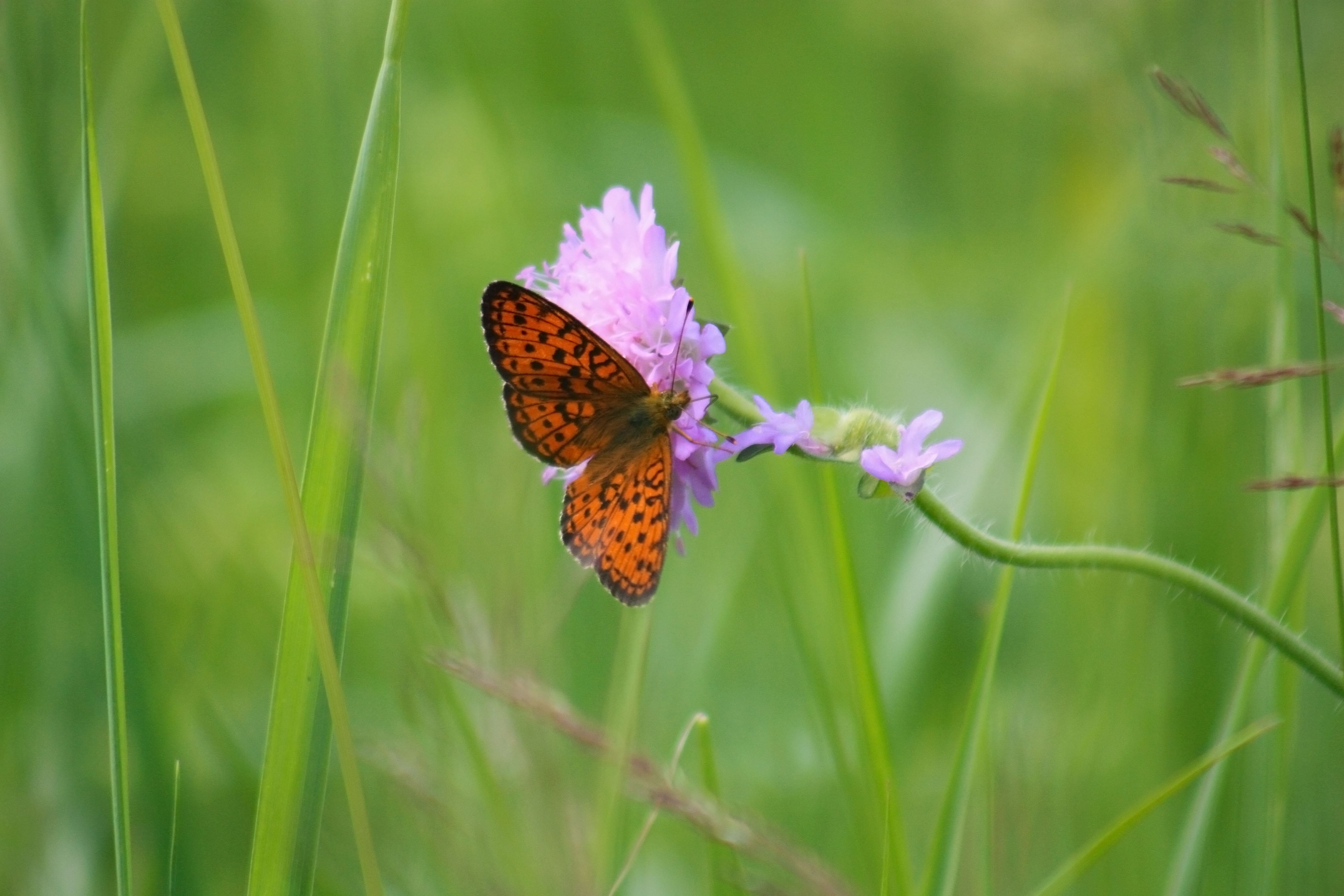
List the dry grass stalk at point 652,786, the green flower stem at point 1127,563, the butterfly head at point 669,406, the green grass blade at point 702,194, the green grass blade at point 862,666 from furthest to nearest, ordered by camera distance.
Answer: the green grass blade at point 702,194 → the butterfly head at point 669,406 → the green grass blade at point 862,666 → the green flower stem at point 1127,563 → the dry grass stalk at point 652,786

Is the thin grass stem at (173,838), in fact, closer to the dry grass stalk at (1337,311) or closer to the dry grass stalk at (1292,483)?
the dry grass stalk at (1292,483)

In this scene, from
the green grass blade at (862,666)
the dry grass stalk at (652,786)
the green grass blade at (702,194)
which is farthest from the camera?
the green grass blade at (702,194)

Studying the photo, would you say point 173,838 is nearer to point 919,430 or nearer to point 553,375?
point 553,375

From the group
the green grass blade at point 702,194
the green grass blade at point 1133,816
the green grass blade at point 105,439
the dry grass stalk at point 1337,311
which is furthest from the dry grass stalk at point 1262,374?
the green grass blade at point 105,439

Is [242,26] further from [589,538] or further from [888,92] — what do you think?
[589,538]

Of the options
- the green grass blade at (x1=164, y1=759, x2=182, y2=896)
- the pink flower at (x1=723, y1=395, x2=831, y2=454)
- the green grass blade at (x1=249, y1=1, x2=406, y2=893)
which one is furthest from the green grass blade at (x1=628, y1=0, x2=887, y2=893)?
the green grass blade at (x1=164, y1=759, x2=182, y2=896)

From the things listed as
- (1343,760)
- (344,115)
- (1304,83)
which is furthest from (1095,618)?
(344,115)
